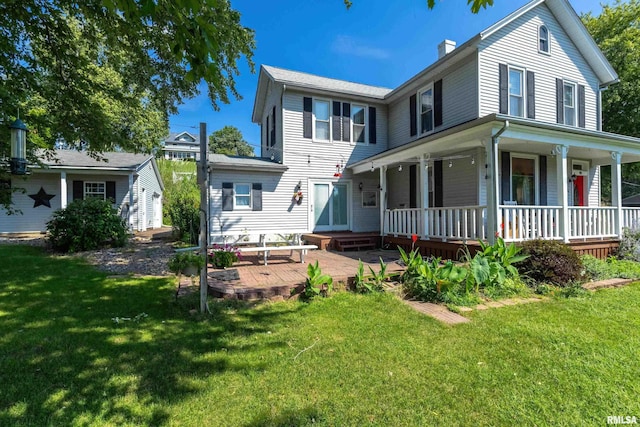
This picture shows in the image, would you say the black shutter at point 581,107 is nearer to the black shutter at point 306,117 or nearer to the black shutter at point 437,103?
the black shutter at point 437,103

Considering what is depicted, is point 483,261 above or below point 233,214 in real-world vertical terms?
below

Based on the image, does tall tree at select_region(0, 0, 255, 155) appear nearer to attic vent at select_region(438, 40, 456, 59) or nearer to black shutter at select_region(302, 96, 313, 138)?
black shutter at select_region(302, 96, 313, 138)

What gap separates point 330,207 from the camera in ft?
41.1

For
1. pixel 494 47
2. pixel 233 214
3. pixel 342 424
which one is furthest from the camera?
pixel 233 214

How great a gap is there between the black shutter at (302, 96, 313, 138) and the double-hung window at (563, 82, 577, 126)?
30.6ft

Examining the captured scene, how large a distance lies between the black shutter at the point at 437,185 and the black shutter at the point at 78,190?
677 inches

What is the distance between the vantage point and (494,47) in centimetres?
959

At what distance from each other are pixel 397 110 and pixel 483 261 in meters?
8.90

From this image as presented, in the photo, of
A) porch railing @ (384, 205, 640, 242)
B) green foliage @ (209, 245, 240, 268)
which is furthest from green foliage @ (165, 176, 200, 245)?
porch railing @ (384, 205, 640, 242)

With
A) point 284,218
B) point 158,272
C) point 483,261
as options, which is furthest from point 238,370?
point 284,218

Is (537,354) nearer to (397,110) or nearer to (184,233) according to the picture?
(397,110)

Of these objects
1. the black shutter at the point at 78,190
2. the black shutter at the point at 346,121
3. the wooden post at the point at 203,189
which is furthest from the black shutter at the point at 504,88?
the black shutter at the point at 78,190

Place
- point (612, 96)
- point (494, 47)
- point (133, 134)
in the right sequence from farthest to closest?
point (612, 96), point (494, 47), point (133, 134)
